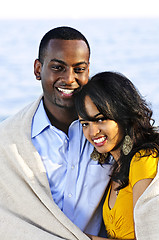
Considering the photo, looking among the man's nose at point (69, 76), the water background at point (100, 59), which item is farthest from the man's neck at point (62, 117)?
the water background at point (100, 59)

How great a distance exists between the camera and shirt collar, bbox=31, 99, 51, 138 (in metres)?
2.44

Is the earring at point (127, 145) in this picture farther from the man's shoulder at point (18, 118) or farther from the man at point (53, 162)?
the man's shoulder at point (18, 118)

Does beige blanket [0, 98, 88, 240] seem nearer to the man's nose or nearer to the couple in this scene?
the couple

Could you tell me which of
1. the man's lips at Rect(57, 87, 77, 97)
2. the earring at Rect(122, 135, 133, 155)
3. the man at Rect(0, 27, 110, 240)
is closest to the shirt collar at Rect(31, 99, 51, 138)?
the man at Rect(0, 27, 110, 240)

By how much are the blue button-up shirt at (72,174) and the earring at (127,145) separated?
0.72ft

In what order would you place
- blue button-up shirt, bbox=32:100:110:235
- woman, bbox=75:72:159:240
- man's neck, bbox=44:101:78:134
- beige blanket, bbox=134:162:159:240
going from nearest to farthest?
beige blanket, bbox=134:162:159:240 → woman, bbox=75:72:159:240 → blue button-up shirt, bbox=32:100:110:235 → man's neck, bbox=44:101:78:134

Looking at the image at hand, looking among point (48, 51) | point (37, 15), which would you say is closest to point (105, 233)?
point (48, 51)

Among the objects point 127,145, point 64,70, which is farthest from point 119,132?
point 64,70

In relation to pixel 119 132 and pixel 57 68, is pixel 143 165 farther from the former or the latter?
pixel 57 68

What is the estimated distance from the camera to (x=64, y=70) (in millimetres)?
2459

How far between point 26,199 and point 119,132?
1.72 feet

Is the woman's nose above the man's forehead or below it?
below

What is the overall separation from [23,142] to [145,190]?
2.05 feet

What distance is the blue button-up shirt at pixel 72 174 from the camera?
241 centimetres
